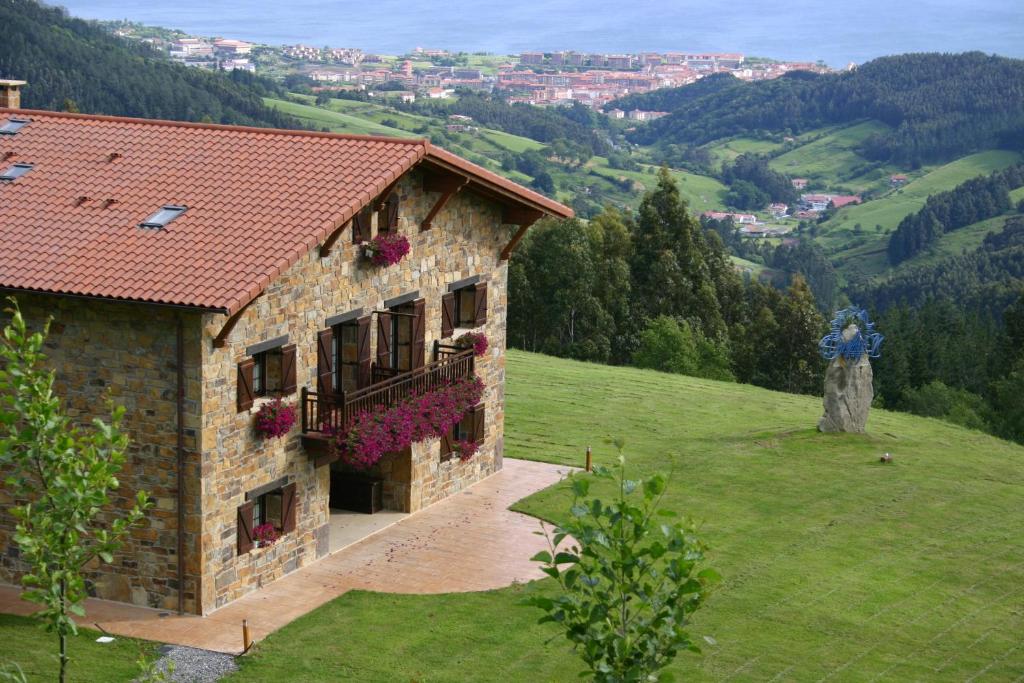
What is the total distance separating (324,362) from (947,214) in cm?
15796

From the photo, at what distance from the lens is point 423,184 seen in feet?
88.0

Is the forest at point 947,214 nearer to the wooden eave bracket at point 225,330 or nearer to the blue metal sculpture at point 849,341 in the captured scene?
the blue metal sculpture at point 849,341

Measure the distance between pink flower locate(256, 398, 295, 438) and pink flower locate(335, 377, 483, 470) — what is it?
1.19m

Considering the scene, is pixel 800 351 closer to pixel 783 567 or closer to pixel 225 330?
pixel 783 567

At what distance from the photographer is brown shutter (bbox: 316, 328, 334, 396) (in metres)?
24.2

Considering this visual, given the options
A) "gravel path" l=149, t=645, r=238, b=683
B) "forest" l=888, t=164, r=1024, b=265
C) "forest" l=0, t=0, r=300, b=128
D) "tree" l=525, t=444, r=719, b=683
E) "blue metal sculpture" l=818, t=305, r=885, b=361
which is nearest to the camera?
"tree" l=525, t=444, r=719, b=683

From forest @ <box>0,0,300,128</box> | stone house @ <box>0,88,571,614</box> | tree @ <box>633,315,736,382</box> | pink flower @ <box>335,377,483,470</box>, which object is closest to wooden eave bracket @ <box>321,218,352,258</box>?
stone house @ <box>0,88,571,614</box>

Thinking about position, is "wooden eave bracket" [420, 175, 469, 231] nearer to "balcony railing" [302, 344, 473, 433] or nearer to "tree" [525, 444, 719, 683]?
"balcony railing" [302, 344, 473, 433]

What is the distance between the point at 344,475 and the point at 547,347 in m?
38.5

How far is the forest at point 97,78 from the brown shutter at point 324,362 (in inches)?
3887

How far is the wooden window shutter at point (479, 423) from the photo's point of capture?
29297 mm

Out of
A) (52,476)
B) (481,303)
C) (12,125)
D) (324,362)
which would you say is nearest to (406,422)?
(324,362)

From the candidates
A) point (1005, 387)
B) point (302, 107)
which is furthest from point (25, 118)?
point (302, 107)

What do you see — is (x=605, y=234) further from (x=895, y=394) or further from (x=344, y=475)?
(x=344, y=475)
